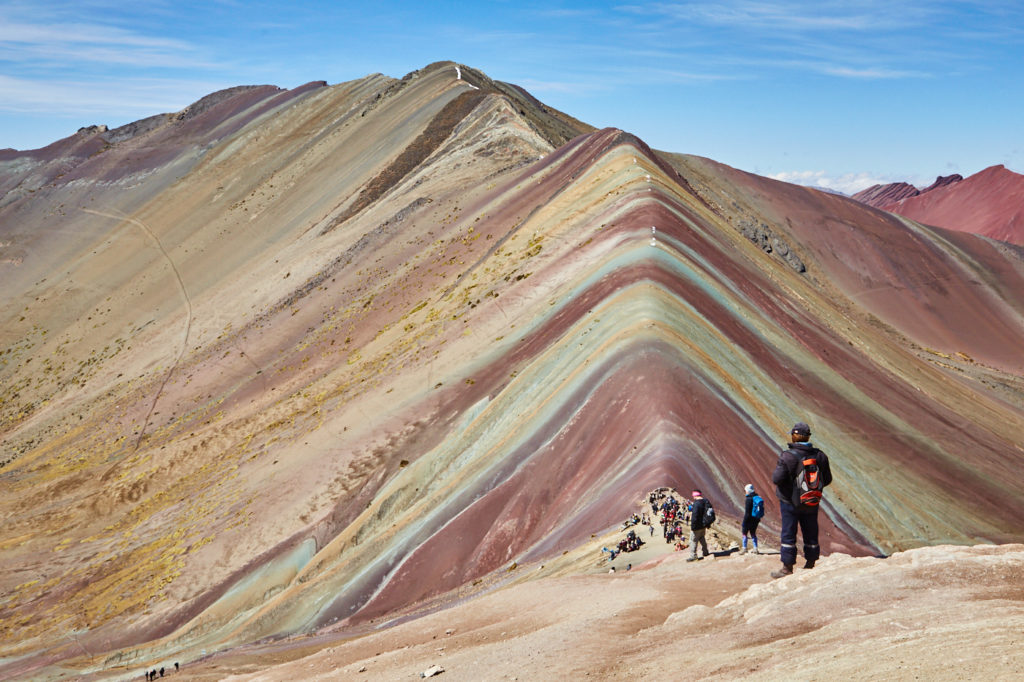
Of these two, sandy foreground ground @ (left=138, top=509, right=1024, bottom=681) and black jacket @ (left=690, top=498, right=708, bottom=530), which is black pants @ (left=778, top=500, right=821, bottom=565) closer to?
sandy foreground ground @ (left=138, top=509, right=1024, bottom=681)

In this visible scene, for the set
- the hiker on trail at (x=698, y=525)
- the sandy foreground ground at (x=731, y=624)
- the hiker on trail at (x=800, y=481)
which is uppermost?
the hiker on trail at (x=800, y=481)

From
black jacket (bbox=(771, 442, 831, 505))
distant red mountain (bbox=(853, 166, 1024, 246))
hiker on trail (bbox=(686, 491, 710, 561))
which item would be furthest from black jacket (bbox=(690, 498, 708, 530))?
distant red mountain (bbox=(853, 166, 1024, 246))

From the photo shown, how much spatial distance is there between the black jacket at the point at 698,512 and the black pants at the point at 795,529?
181cm

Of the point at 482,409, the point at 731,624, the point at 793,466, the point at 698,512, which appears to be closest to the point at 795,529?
the point at 793,466

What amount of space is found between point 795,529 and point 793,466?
2.79ft

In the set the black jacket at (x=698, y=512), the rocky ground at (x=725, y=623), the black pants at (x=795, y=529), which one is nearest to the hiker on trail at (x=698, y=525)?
the black jacket at (x=698, y=512)

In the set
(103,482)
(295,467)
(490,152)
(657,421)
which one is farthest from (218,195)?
(657,421)

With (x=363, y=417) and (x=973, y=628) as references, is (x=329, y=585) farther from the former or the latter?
(x=973, y=628)

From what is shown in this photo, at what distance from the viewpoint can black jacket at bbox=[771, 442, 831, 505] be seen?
37.1ft

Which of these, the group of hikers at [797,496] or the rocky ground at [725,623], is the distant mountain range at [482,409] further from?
the group of hikers at [797,496]

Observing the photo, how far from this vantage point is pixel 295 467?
34219mm

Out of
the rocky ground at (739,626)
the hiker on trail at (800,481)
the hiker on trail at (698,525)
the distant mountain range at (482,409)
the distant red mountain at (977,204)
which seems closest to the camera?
the rocky ground at (739,626)

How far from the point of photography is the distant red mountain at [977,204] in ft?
380

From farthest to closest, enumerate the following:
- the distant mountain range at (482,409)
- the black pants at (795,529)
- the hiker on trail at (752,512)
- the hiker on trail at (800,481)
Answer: the distant mountain range at (482,409) → the hiker on trail at (752,512) → the black pants at (795,529) → the hiker on trail at (800,481)
